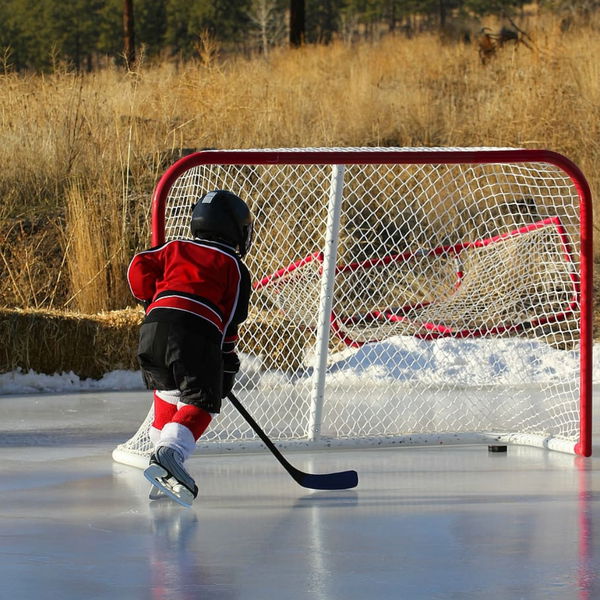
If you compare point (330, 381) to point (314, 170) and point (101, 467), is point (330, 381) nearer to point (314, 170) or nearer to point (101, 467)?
point (101, 467)

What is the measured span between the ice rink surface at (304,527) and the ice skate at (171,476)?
0.09 meters

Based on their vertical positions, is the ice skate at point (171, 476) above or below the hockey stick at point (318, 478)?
above

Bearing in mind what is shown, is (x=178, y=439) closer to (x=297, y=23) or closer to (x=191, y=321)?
(x=191, y=321)

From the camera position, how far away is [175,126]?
1227 centimetres

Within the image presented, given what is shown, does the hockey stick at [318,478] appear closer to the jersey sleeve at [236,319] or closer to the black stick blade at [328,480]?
the black stick blade at [328,480]

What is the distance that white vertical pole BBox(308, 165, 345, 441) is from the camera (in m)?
5.57

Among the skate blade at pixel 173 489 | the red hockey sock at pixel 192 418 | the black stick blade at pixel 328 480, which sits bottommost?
the black stick blade at pixel 328 480

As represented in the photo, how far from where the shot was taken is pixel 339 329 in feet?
26.3

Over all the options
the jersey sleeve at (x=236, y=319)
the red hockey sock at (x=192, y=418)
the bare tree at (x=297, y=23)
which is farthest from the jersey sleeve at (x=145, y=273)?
the bare tree at (x=297, y=23)

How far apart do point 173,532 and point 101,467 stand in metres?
1.16

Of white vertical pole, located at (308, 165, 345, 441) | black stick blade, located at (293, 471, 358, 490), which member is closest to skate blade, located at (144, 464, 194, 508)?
black stick blade, located at (293, 471, 358, 490)

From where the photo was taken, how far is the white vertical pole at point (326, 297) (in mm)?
5574

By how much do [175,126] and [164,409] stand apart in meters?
8.06

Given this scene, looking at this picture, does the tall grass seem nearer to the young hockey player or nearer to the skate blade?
the young hockey player
